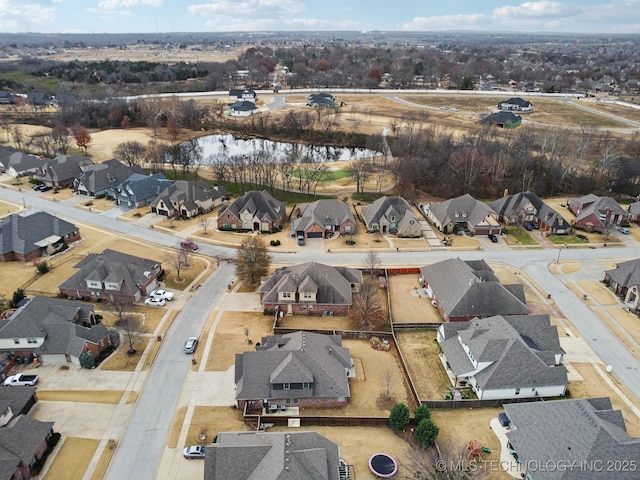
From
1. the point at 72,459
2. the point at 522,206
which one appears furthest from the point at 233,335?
the point at 522,206

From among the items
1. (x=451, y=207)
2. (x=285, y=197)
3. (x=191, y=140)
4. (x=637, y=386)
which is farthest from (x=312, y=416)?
(x=191, y=140)

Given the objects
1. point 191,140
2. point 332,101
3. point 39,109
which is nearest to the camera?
point 191,140

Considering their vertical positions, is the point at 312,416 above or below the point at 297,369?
below

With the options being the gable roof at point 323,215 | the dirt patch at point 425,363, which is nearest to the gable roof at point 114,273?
the gable roof at point 323,215

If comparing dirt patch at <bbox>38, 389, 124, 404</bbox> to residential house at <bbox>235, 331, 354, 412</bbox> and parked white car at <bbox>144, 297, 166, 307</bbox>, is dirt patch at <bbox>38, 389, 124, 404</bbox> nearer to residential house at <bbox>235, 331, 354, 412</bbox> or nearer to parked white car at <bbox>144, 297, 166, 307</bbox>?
residential house at <bbox>235, 331, 354, 412</bbox>

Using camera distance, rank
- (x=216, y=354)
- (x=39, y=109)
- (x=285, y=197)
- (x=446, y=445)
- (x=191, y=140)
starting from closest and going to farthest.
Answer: (x=446, y=445), (x=216, y=354), (x=285, y=197), (x=191, y=140), (x=39, y=109)

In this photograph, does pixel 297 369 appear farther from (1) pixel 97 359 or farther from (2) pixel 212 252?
(2) pixel 212 252

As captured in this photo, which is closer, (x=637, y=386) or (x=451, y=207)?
(x=637, y=386)

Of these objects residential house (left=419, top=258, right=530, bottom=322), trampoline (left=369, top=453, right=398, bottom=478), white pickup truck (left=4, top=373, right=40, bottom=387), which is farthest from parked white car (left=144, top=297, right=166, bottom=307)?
residential house (left=419, top=258, right=530, bottom=322)
